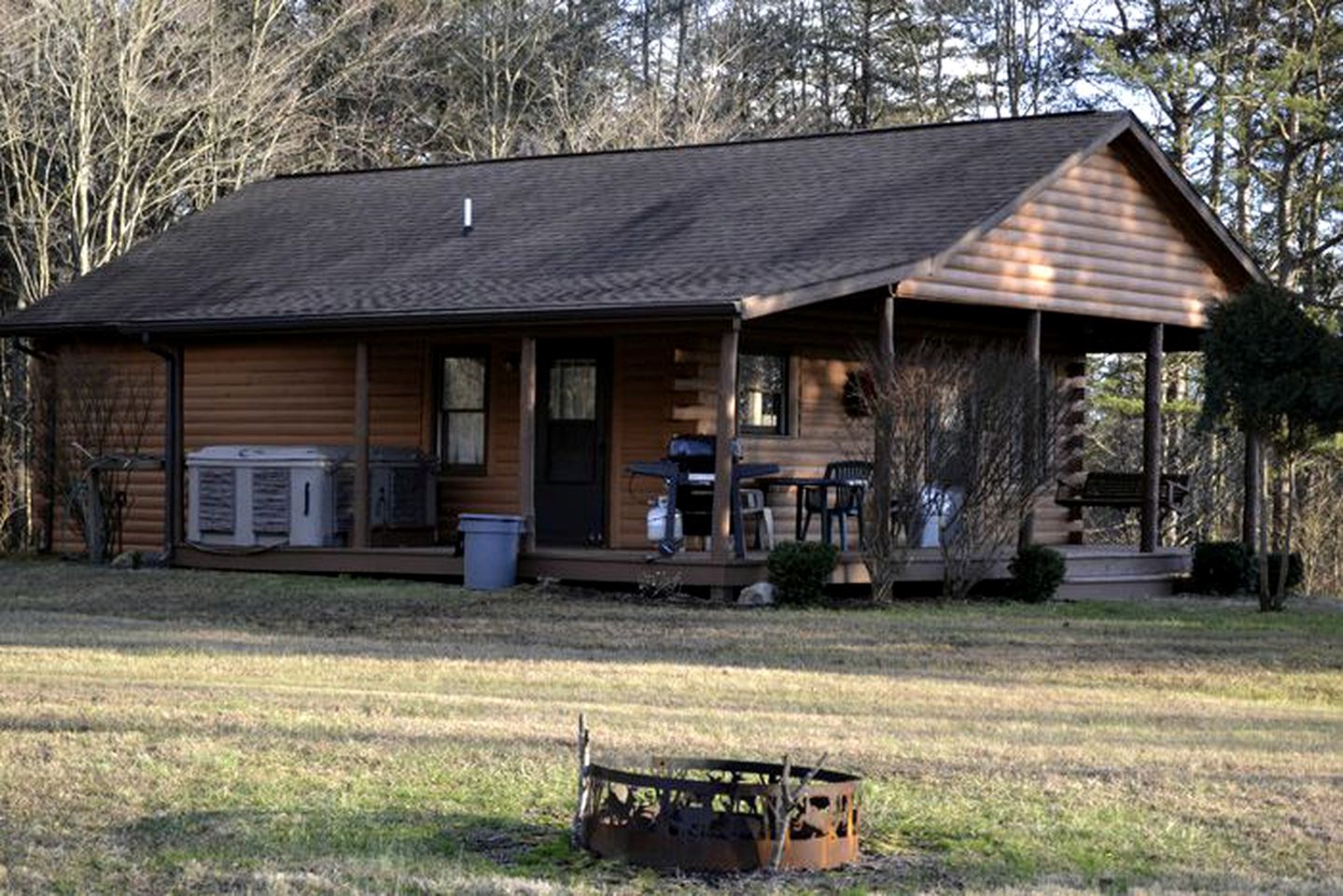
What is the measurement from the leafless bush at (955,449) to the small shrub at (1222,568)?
14.1 ft

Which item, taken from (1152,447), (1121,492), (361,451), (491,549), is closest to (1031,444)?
(1152,447)

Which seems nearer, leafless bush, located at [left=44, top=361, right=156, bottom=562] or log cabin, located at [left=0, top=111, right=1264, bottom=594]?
log cabin, located at [left=0, top=111, right=1264, bottom=594]

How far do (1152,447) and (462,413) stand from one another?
24.7 feet

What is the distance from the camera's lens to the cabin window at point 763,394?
2217 cm

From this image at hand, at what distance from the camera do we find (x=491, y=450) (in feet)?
75.5

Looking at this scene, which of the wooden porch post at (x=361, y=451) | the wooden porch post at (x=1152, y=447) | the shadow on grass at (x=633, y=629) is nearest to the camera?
the shadow on grass at (x=633, y=629)

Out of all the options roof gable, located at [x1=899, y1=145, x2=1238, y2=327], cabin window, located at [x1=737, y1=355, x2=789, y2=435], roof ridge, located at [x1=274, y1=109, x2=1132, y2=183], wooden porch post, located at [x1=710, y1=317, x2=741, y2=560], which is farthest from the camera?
roof ridge, located at [x1=274, y1=109, x2=1132, y2=183]

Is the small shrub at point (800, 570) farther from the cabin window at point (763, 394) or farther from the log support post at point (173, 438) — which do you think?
the log support post at point (173, 438)

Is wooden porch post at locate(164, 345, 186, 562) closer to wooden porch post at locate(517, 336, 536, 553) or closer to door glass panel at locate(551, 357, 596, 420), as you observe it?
door glass panel at locate(551, 357, 596, 420)

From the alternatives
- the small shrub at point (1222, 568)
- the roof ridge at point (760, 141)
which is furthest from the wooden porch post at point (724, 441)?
the small shrub at point (1222, 568)

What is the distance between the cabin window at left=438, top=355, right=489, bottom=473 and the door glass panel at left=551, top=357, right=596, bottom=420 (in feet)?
2.81

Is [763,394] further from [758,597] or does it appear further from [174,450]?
[174,450]

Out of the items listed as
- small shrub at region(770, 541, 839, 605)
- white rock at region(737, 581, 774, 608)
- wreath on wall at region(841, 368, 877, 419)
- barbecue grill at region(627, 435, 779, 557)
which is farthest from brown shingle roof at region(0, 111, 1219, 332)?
white rock at region(737, 581, 774, 608)

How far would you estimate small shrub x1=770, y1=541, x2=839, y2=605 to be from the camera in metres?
18.8
